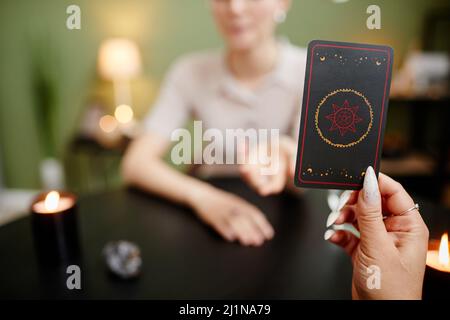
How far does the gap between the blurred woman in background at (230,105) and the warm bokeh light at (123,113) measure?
1554 mm

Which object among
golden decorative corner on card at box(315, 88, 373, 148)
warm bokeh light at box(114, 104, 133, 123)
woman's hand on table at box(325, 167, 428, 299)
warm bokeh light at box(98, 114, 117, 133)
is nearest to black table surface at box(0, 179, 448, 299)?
woman's hand on table at box(325, 167, 428, 299)

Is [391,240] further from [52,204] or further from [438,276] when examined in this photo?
[52,204]

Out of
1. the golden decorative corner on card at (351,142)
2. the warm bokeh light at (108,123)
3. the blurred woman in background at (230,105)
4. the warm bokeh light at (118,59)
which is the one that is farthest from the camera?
the warm bokeh light at (108,123)

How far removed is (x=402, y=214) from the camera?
415 millimetres

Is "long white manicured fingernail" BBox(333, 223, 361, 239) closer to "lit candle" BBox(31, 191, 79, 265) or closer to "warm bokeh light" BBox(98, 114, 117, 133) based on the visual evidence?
"lit candle" BBox(31, 191, 79, 265)

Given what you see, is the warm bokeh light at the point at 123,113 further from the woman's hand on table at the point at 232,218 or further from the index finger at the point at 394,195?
the index finger at the point at 394,195

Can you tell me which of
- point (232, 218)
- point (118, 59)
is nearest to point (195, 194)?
point (232, 218)

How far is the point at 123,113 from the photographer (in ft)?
9.37

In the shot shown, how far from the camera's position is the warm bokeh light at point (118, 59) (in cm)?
257

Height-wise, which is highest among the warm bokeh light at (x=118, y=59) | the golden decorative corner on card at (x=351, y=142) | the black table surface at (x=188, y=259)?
the warm bokeh light at (x=118, y=59)

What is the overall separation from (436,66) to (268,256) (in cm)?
217

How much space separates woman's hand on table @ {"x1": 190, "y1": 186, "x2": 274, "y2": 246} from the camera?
0.71m

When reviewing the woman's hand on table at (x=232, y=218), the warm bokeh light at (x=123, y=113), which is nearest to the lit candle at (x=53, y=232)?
the woman's hand on table at (x=232, y=218)
